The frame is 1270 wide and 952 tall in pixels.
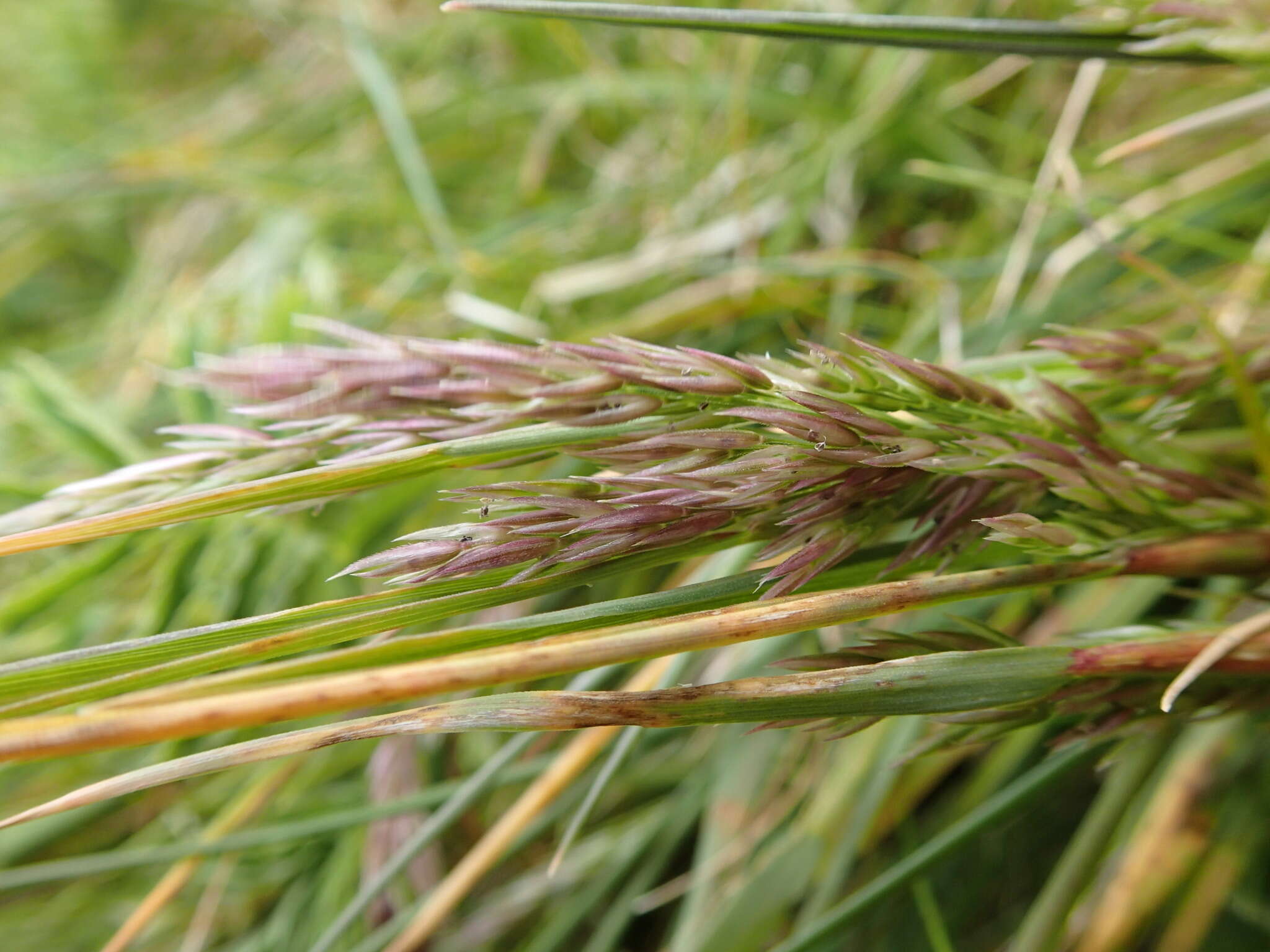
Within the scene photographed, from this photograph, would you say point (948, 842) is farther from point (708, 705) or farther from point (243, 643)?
point (243, 643)

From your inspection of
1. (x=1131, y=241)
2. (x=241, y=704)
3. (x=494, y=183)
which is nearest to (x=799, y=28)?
(x=241, y=704)

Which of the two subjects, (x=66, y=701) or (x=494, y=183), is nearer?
(x=66, y=701)

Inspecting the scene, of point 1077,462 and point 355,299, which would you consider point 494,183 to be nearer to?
point 355,299

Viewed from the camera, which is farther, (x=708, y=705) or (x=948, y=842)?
(x=948, y=842)

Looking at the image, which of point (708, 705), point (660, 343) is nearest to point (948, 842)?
point (708, 705)

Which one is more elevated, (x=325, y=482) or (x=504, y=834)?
(x=325, y=482)

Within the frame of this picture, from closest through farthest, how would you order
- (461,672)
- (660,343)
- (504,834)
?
(461,672)
(504,834)
(660,343)

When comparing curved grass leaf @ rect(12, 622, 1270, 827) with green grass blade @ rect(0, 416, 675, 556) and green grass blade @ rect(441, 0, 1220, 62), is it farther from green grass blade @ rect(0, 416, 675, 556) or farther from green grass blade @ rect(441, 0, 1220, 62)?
green grass blade @ rect(441, 0, 1220, 62)

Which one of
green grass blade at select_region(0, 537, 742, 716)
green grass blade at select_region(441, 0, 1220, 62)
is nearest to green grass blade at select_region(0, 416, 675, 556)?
green grass blade at select_region(0, 537, 742, 716)

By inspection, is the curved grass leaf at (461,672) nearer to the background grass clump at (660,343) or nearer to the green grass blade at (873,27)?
the background grass clump at (660,343)
